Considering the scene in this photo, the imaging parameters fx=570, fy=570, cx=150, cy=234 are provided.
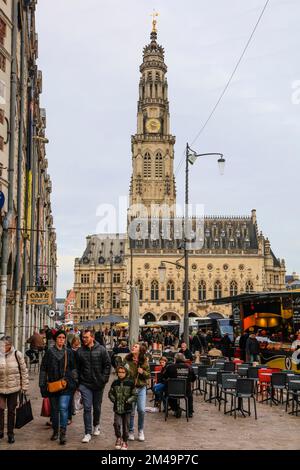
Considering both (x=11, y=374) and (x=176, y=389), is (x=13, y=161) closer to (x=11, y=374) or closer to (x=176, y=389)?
(x=176, y=389)

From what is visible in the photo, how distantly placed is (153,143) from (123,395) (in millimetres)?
95959

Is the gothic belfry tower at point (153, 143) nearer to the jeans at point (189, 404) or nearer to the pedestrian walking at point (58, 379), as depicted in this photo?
the jeans at point (189, 404)

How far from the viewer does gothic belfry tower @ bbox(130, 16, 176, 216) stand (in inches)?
3957

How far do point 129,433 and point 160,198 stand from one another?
9055cm

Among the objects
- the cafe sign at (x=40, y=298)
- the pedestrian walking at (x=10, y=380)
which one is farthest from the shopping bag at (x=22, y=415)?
the cafe sign at (x=40, y=298)

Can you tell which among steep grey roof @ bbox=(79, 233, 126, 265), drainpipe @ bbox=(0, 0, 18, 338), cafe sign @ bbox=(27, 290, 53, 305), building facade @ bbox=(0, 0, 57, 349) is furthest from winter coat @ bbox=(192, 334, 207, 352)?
steep grey roof @ bbox=(79, 233, 126, 265)

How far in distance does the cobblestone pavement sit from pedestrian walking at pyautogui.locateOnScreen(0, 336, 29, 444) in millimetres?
442

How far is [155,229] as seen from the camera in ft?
306

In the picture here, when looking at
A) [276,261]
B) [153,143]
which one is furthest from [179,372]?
[153,143]

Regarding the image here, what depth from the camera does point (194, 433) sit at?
1077 cm

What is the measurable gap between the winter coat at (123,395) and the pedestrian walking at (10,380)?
5.27ft
